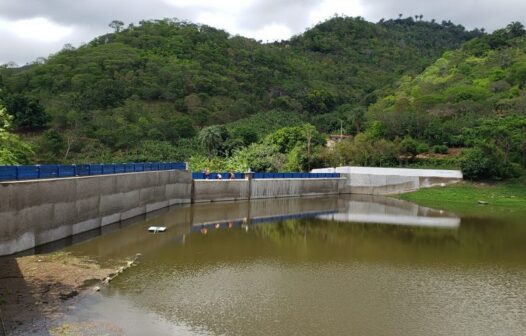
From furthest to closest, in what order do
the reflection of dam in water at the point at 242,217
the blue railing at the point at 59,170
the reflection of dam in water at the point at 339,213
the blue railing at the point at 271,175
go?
1. the blue railing at the point at 271,175
2. the reflection of dam in water at the point at 339,213
3. the reflection of dam in water at the point at 242,217
4. the blue railing at the point at 59,170

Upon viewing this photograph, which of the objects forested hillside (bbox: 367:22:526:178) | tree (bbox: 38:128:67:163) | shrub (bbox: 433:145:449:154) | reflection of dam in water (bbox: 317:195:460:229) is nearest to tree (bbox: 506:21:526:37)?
forested hillside (bbox: 367:22:526:178)

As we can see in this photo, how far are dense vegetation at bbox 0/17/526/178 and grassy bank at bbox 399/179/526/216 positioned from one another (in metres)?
2.39

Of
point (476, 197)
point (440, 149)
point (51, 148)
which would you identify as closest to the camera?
point (476, 197)

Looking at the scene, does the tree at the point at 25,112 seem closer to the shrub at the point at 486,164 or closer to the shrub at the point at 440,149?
the shrub at the point at 440,149

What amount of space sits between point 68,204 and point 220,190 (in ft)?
79.1

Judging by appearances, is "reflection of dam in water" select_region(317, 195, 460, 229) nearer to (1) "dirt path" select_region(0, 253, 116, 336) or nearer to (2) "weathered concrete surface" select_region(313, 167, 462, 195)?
(2) "weathered concrete surface" select_region(313, 167, 462, 195)

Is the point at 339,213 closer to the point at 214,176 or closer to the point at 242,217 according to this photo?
the point at 242,217

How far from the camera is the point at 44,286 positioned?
1903 cm

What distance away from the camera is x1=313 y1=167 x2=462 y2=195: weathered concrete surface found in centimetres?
6222

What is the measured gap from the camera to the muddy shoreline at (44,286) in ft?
50.2

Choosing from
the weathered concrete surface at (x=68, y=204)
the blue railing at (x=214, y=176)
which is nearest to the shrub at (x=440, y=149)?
the blue railing at (x=214, y=176)

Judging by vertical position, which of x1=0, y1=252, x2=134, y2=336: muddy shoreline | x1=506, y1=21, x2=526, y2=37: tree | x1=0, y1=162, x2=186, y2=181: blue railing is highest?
x1=506, y1=21, x2=526, y2=37: tree

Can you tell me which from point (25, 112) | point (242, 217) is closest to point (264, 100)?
point (25, 112)

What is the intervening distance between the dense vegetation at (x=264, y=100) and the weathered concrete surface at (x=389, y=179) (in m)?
2.67
